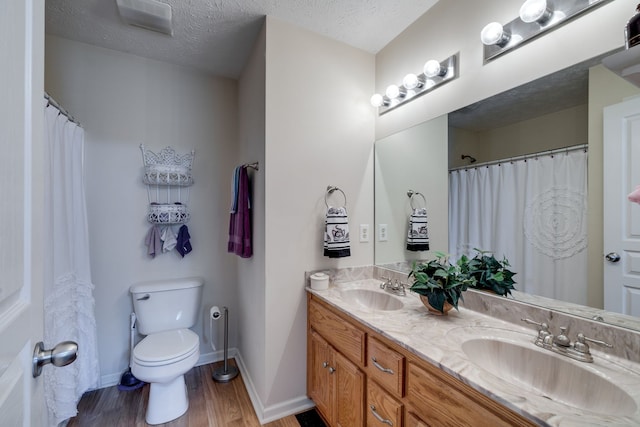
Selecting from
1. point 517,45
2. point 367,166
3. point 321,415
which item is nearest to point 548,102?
point 517,45

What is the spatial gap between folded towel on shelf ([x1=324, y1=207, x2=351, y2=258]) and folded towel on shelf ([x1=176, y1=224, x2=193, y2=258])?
3.88ft

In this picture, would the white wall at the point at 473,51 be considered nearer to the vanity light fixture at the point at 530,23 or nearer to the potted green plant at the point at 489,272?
the vanity light fixture at the point at 530,23

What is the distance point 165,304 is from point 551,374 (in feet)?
7.28

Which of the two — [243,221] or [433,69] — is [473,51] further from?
[243,221]

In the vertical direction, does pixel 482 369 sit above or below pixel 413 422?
above

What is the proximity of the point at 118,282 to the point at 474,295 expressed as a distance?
7.77 feet

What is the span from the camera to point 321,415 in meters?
1.63

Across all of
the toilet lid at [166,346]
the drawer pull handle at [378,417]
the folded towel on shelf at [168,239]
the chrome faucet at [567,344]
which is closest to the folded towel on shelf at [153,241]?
the folded towel on shelf at [168,239]

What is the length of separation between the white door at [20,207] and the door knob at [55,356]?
0.02 meters

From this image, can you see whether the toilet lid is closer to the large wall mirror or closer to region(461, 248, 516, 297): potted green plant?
the large wall mirror

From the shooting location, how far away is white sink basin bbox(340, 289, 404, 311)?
157 centimetres

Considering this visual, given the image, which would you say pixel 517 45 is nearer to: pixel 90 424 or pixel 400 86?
pixel 400 86

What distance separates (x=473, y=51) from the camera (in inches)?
Answer: 55.0

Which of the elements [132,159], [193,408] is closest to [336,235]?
[193,408]
